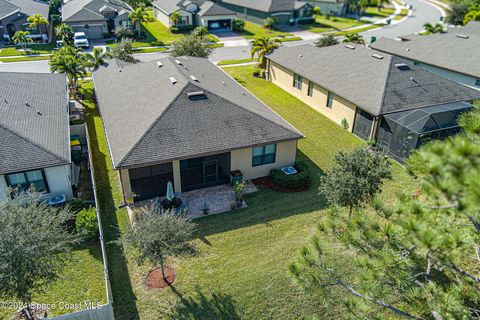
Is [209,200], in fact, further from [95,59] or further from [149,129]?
[95,59]

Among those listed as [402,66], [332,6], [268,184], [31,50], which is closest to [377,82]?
[402,66]

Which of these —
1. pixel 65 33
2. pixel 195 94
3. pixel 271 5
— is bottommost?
pixel 65 33

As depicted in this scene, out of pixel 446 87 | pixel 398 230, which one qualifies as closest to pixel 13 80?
pixel 398 230

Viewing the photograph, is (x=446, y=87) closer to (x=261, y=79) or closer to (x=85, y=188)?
(x=261, y=79)

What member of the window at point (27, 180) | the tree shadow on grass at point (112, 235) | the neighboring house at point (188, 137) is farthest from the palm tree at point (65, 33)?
the window at point (27, 180)

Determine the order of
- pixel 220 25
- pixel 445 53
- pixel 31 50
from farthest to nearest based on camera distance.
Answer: pixel 220 25
pixel 31 50
pixel 445 53
